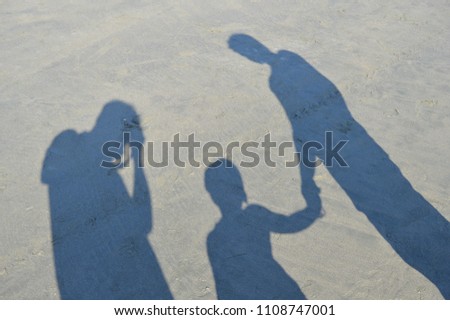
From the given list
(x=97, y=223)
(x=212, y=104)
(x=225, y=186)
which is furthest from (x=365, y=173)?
(x=97, y=223)

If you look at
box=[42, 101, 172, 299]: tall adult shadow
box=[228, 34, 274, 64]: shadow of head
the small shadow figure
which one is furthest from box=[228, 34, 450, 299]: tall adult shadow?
box=[42, 101, 172, 299]: tall adult shadow

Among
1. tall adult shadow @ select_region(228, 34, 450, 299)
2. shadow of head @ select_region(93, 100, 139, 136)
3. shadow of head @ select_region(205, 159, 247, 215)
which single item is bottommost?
shadow of head @ select_region(93, 100, 139, 136)

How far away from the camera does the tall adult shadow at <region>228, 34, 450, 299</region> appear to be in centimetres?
478

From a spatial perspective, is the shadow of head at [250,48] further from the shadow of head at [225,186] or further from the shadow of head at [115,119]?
the shadow of head at [225,186]

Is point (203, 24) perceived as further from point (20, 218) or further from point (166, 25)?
point (20, 218)

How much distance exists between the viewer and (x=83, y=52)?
8266 millimetres

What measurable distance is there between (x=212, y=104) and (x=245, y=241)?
2870 millimetres

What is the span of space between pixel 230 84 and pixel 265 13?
3420 mm

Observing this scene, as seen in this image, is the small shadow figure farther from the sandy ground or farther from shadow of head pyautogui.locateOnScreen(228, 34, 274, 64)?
shadow of head pyautogui.locateOnScreen(228, 34, 274, 64)

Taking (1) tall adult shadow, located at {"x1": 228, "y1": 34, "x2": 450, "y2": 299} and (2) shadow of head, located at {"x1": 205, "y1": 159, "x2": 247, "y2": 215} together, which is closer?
(1) tall adult shadow, located at {"x1": 228, "y1": 34, "x2": 450, "y2": 299}

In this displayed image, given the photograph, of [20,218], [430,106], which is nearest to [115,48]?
[20,218]

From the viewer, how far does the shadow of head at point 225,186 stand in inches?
207

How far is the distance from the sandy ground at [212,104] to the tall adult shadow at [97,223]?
0.12 metres

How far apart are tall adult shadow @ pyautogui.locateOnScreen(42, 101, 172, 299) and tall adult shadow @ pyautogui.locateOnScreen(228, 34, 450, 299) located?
2626mm
